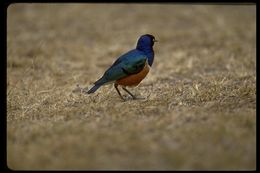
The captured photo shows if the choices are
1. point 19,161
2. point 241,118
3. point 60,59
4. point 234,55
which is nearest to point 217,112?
point 241,118

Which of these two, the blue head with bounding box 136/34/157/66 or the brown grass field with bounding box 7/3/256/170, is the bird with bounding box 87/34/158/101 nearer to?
the blue head with bounding box 136/34/157/66

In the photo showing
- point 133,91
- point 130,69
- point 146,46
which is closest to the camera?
point 130,69

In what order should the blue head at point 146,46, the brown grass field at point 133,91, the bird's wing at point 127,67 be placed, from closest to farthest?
the brown grass field at point 133,91, the bird's wing at point 127,67, the blue head at point 146,46

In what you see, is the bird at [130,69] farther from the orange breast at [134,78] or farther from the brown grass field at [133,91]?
the brown grass field at [133,91]

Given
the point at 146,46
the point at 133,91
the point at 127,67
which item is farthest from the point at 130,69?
the point at 133,91

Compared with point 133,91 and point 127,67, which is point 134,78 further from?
point 133,91

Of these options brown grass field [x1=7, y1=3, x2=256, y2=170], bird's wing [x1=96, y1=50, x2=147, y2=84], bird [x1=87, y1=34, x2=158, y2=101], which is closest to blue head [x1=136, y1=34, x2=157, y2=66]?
bird [x1=87, y1=34, x2=158, y2=101]

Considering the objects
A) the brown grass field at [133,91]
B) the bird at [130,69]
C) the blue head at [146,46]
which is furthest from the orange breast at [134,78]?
the brown grass field at [133,91]
